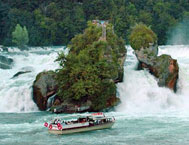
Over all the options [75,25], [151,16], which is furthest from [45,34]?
[151,16]

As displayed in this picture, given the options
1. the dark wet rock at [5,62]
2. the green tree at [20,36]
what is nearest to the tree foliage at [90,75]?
the dark wet rock at [5,62]

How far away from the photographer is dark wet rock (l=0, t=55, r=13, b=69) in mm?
68062

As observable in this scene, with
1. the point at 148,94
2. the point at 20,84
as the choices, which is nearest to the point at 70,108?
the point at 20,84

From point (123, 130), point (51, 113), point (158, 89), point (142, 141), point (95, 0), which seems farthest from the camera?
point (95, 0)

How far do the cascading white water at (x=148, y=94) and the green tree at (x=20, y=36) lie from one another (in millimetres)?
32185

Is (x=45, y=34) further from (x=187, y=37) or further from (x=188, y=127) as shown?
(x=188, y=127)

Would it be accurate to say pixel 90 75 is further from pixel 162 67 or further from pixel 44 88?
pixel 162 67

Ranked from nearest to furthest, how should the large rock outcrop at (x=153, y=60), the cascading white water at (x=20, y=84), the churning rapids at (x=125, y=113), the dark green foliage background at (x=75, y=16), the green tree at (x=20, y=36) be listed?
the churning rapids at (x=125, y=113) < the cascading white water at (x=20, y=84) < the large rock outcrop at (x=153, y=60) < the green tree at (x=20, y=36) < the dark green foliage background at (x=75, y=16)

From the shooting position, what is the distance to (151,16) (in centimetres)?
10856

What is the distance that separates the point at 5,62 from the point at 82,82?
19.6m

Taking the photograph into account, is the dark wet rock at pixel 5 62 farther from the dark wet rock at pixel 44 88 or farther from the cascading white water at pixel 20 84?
the dark wet rock at pixel 44 88

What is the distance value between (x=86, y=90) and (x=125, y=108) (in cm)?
427

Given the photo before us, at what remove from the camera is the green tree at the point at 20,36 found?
295ft

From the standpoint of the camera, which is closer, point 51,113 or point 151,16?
point 51,113
